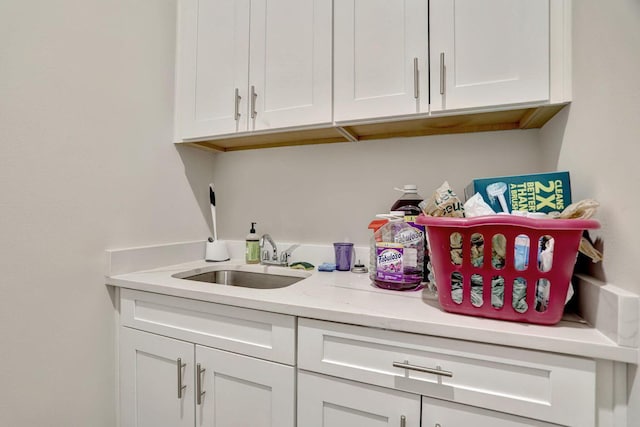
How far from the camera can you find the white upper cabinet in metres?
1.19

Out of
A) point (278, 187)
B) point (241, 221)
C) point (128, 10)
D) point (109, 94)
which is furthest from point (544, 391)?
point (128, 10)

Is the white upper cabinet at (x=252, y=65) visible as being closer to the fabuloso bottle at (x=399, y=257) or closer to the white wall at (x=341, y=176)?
the white wall at (x=341, y=176)

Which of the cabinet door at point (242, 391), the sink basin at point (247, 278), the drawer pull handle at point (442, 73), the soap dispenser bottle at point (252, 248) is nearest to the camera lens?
the cabinet door at point (242, 391)

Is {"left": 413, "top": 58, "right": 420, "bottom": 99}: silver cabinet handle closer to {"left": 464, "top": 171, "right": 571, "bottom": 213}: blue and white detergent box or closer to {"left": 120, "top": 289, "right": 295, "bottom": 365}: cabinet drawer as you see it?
{"left": 464, "top": 171, "right": 571, "bottom": 213}: blue and white detergent box

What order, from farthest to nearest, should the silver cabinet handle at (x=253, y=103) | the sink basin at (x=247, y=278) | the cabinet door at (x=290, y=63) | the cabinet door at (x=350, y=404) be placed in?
the sink basin at (x=247, y=278), the silver cabinet handle at (x=253, y=103), the cabinet door at (x=290, y=63), the cabinet door at (x=350, y=404)

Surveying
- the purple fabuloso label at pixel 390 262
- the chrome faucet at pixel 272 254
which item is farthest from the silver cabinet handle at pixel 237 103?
the purple fabuloso label at pixel 390 262

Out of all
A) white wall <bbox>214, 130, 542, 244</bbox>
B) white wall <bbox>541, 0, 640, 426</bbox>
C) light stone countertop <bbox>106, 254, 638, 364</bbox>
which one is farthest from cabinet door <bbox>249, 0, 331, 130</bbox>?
white wall <bbox>541, 0, 640, 426</bbox>

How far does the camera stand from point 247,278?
1.49 metres

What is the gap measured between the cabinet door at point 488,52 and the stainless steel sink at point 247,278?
959 millimetres

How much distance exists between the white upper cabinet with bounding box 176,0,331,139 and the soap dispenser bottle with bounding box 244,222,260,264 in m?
0.52

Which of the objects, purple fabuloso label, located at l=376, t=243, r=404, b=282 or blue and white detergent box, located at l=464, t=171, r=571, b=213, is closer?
blue and white detergent box, located at l=464, t=171, r=571, b=213

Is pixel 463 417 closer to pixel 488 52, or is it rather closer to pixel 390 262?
pixel 390 262

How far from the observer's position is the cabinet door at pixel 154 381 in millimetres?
1038

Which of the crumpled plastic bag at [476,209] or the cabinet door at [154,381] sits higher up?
the crumpled plastic bag at [476,209]
